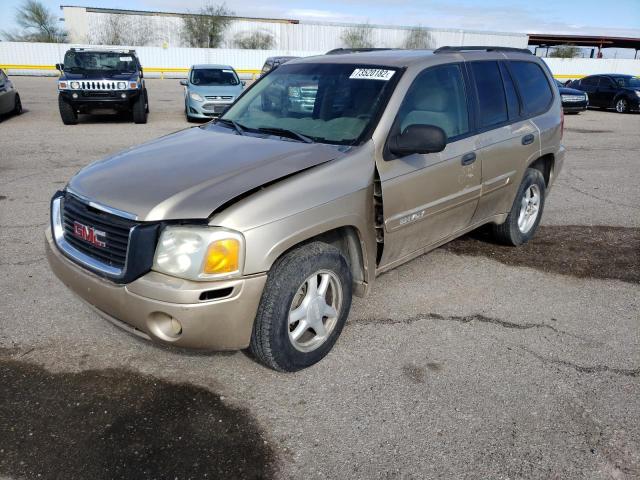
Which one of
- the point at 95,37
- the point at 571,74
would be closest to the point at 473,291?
the point at 571,74

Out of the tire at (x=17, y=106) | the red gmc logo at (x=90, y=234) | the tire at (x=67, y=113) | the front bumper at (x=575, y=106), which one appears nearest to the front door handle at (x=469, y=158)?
Result: the red gmc logo at (x=90, y=234)

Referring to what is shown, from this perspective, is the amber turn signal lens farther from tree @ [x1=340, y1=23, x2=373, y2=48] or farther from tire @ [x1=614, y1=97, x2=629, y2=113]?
tree @ [x1=340, y1=23, x2=373, y2=48]

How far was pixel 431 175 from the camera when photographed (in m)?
3.58

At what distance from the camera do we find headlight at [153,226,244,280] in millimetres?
2492

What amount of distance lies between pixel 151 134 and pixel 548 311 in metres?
10.7

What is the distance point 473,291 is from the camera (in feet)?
13.9

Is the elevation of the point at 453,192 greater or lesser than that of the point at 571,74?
lesser

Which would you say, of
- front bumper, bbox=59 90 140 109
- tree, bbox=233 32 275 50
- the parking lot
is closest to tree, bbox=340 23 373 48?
tree, bbox=233 32 275 50

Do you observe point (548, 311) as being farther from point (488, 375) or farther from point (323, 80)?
Answer: point (323, 80)

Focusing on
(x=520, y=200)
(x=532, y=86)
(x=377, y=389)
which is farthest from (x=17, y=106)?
(x=377, y=389)

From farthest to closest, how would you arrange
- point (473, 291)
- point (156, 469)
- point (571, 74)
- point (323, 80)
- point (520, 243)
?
1. point (571, 74)
2. point (520, 243)
3. point (473, 291)
4. point (323, 80)
5. point (156, 469)

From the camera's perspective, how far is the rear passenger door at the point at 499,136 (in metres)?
4.10

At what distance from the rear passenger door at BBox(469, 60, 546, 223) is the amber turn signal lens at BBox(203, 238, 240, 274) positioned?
2289 mm

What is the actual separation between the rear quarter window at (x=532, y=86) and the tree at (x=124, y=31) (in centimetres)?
6233
